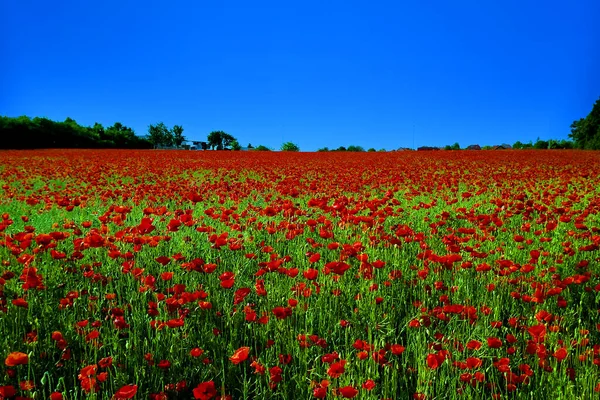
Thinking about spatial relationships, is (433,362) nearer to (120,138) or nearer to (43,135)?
(43,135)

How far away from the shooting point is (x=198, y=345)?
295 centimetres

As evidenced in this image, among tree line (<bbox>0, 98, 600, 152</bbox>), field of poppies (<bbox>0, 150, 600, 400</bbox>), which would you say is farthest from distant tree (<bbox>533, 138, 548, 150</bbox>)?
field of poppies (<bbox>0, 150, 600, 400</bbox>)

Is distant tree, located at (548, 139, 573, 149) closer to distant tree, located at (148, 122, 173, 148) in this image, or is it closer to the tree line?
the tree line

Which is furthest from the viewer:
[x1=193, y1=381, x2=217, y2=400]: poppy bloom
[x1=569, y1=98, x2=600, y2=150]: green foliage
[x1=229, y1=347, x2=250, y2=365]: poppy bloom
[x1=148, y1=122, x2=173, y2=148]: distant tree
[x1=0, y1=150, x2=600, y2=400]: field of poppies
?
[x1=148, y1=122, x2=173, y2=148]: distant tree

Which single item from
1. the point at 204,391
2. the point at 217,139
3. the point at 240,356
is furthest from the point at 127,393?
the point at 217,139

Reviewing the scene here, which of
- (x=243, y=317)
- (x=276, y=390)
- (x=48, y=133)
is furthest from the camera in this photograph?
(x=48, y=133)

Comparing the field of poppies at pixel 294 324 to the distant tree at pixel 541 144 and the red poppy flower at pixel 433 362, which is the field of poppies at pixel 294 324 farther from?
the distant tree at pixel 541 144

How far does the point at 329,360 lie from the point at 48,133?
187 feet

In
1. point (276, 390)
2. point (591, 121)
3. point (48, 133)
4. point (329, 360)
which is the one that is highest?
point (591, 121)

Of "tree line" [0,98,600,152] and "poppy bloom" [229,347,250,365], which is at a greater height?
"tree line" [0,98,600,152]

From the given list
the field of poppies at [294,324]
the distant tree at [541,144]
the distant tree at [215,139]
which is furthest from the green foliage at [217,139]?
the field of poppies at [294,324]

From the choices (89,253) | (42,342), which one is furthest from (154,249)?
(42,342)

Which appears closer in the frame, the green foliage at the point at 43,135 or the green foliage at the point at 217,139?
the green foliage at the point at 43,135

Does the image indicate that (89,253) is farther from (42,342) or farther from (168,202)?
(168,202)
